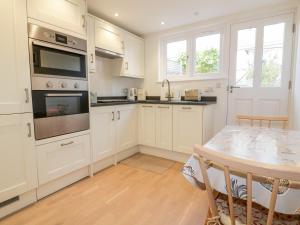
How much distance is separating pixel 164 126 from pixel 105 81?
126 cm

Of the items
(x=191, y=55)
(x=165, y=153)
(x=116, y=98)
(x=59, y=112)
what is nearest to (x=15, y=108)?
(x=59, y=112)

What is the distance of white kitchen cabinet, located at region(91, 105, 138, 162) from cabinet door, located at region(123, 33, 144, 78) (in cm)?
71

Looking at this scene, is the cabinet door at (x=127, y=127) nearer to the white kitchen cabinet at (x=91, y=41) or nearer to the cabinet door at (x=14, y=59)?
the white kitchen cabinet at (x=91, y=41)

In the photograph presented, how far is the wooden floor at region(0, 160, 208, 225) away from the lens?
5.03 ft

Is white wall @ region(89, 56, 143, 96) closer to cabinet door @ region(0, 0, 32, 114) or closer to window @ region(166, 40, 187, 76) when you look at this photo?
window @ region(166, 40, 187, 76)

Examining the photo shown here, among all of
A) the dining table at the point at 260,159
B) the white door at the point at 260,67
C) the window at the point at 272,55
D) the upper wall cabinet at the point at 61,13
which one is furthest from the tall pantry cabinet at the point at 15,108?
the window at the point at 272,55

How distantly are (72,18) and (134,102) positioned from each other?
4.78ft

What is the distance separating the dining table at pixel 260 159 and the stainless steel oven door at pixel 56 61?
164 centimetres

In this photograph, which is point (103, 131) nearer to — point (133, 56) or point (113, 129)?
point (113, 129)

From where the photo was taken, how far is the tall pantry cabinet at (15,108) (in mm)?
1489

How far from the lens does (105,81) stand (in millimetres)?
3074

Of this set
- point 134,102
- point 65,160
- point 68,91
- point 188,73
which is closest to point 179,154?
point 134,102

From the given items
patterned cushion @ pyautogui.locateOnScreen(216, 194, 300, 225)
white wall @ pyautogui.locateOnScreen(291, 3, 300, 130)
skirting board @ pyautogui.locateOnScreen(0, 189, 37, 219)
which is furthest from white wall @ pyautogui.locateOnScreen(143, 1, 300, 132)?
skirting board @ pyautogui.locateOnScreen(0, 189, 37, 219)

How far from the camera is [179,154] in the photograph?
113 inches
